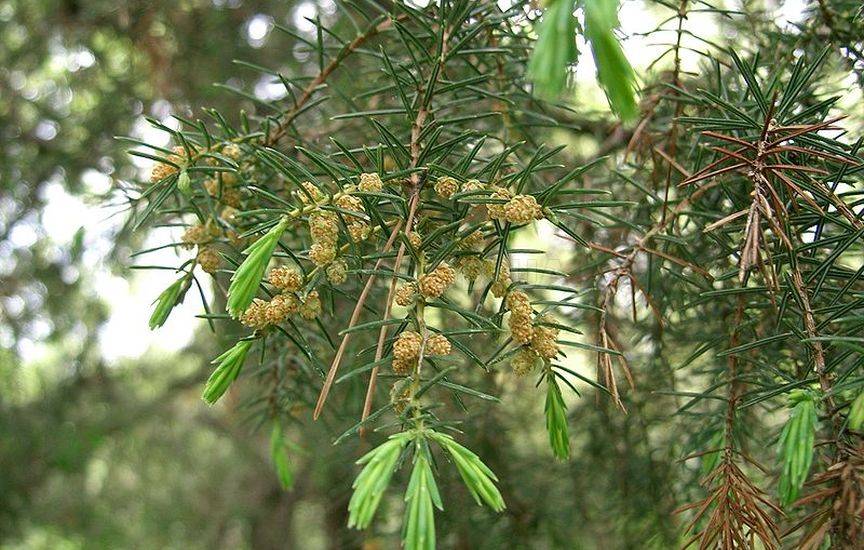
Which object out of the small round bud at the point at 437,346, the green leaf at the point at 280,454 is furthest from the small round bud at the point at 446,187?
the green leaf at the point at 280,454

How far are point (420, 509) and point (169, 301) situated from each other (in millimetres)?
341

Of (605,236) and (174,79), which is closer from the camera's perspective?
→ (605,236)

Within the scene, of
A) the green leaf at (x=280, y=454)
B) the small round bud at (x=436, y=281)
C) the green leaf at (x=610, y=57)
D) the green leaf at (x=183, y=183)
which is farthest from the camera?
the green leaf at (x=280, y=454)

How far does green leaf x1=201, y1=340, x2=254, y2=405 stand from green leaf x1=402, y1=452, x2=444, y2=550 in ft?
0.61

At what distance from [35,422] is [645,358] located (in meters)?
2.08

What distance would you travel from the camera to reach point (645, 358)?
125cm

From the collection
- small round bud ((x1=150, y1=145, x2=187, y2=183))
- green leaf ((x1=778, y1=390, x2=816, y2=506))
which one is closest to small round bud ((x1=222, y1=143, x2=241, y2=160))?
small round bud ((x1=150, y1=145, x2=187, y2=183))

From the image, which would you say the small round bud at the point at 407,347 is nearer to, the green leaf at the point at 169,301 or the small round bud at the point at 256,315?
the small round bud at the point at 256,315

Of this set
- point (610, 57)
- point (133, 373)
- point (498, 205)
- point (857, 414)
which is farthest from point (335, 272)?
point (133, 373)

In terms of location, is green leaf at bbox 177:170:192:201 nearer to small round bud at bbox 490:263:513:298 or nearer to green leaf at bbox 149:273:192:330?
green leaf at bbox 149:273:192:330

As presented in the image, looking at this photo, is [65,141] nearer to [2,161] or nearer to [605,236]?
[2,161]

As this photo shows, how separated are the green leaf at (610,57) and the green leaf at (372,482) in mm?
240

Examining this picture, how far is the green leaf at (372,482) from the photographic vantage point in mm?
432

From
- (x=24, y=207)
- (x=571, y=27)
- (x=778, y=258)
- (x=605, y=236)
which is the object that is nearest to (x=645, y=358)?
(x=605, y=236)
